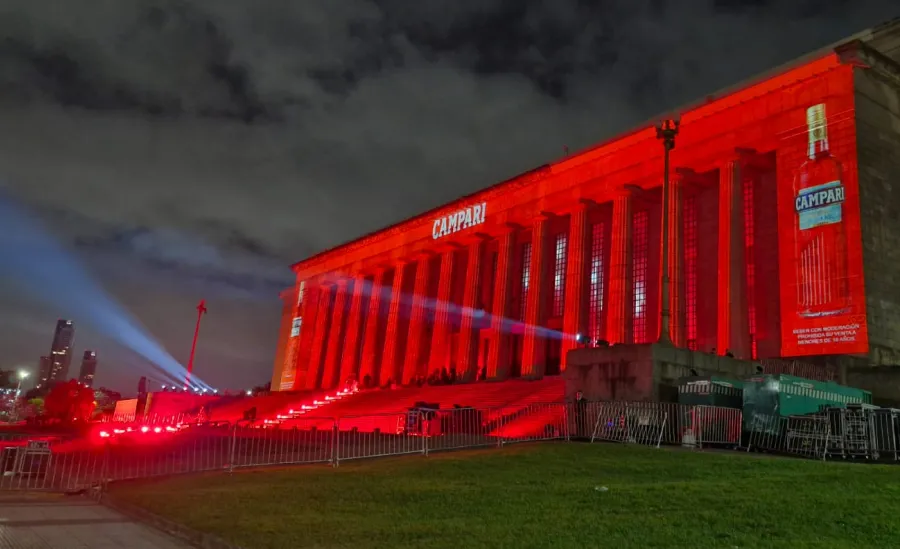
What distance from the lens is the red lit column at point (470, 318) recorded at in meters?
43.4

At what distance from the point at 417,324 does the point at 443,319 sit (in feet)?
10.5

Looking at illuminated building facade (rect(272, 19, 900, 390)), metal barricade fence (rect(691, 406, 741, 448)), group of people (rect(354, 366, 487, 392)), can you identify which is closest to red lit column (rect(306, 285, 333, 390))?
illuminated building facade (rect(272, 19, 900, 390))

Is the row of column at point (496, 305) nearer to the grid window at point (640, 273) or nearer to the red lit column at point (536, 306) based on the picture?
the red lit column at point (536, 306)

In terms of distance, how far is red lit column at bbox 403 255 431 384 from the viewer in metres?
48.1

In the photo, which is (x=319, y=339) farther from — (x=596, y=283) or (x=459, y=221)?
(x=596, y=283)

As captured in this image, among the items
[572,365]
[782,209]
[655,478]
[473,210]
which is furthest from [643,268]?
[655,478]

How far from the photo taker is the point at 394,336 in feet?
166

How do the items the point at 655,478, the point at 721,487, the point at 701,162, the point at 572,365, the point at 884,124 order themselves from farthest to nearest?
the point at 701,162
the point at 884,124
the point at 572,365
the point at 655,478
the point at 721,487

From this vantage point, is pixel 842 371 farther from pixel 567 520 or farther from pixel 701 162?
pixel 567 520

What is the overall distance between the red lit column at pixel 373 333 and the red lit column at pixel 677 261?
26194mm

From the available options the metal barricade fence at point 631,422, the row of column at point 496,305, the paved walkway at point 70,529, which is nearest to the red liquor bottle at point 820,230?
the row of column at point 496,305

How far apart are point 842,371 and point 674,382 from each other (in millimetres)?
8891

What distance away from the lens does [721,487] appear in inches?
371

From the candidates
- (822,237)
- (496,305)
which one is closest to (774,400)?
(822,237)
